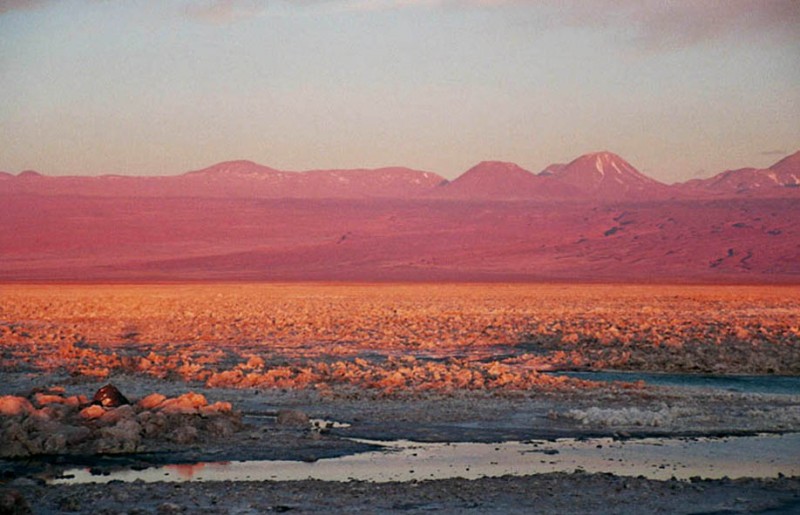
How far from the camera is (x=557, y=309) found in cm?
4547

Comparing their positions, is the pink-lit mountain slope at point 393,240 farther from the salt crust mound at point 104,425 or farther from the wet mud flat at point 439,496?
the wet mud flat at point 439,496

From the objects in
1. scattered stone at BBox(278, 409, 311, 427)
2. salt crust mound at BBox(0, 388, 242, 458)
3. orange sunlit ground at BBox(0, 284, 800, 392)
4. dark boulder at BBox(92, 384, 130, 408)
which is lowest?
orange sunlit ground at BBox(0, 284, 800, 392)

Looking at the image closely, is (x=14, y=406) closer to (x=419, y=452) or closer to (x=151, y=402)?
(x=151, y=402)

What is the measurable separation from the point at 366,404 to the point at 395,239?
421 ft

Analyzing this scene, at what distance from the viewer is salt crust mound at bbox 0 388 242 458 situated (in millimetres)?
12523

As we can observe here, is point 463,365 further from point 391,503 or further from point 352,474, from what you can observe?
point 391,503

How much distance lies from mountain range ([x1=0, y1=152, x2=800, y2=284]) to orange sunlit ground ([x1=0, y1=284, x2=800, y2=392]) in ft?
216

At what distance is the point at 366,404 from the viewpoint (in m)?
16.6

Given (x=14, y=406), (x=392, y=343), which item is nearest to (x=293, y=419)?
(x=14, y=406)

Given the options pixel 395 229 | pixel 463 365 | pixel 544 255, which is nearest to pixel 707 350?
pixel 463 365

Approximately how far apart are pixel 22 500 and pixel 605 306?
4099 cm

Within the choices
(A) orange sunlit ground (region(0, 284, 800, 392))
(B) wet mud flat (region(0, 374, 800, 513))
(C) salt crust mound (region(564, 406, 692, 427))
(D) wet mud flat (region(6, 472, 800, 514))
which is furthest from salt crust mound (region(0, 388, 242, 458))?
(C) salt crust mound (region(564, 406, 692, 427))

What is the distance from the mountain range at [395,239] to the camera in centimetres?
11888

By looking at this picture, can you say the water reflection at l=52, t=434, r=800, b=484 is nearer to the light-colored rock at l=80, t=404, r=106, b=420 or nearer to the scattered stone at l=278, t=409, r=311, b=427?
the scattered stone at l=278, t=409, r=311, b=427
